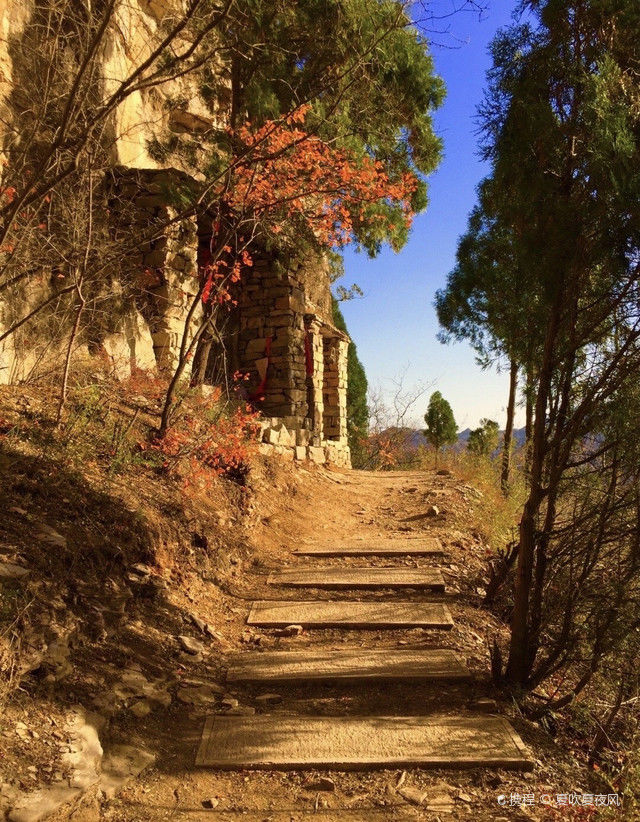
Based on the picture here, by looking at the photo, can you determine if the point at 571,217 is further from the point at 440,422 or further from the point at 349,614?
the point at 440,422

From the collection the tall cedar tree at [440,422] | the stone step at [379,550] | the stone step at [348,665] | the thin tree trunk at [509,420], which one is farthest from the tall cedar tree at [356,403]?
the stone step at [348,665]

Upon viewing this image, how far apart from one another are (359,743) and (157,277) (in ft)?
22.3

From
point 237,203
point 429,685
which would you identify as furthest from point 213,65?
point 429,685

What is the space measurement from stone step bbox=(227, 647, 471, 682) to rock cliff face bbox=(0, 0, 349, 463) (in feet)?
9.24

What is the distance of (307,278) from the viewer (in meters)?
11.6

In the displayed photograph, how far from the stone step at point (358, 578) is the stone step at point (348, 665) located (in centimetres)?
117

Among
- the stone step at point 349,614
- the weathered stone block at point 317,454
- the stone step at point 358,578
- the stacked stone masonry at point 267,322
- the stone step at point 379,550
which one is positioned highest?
the stacked stone masonry at point 267,322

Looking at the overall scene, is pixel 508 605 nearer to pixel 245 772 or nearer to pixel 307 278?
pixel 245 772

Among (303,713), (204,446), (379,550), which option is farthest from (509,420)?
(303,713)

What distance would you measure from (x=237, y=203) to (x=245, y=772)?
594cm

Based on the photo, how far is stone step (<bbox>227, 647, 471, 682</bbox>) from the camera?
3.55 metres

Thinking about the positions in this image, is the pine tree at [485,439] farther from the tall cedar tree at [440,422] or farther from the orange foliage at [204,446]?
the orange foliage at [204,446]

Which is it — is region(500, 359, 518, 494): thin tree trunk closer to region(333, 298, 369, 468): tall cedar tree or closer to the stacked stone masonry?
the stacked stone masonry

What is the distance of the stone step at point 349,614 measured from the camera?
4332 millimetres
